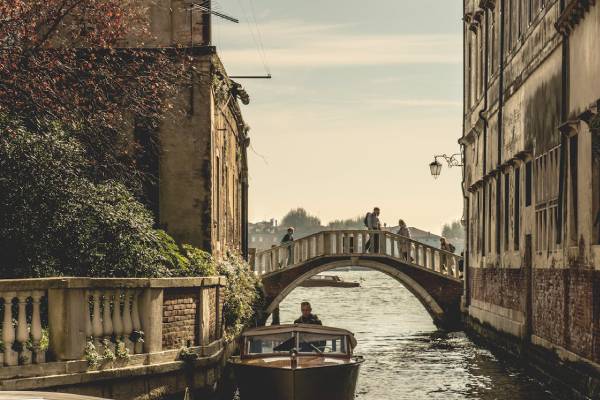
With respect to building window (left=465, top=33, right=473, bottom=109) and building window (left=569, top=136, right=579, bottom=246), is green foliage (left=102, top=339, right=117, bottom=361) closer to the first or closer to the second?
building window (left=569, top=136, right=579, bottom=246)

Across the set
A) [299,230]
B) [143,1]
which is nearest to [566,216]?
[143,1]

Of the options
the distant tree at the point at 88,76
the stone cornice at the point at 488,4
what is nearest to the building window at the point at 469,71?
the stone cornice at the point at 488,4

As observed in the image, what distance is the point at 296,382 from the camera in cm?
1296

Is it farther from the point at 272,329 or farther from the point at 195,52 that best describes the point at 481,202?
the point at 272,329

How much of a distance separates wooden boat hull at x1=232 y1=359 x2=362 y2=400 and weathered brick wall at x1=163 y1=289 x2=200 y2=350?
2.83 ft

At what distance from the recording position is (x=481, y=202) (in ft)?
86.5

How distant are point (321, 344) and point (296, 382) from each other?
142 cm

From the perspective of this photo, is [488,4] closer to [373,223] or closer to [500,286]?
[500,286]

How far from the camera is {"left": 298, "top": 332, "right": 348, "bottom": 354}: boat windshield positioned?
14.1 meters

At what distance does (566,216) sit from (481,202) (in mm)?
10972

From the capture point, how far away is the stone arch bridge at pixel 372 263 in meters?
32.8

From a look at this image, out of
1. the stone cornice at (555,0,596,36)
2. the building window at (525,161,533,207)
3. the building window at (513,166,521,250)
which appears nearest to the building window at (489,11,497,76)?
the building window at (513,166,521,250)

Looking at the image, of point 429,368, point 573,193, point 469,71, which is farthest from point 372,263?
point 573,193

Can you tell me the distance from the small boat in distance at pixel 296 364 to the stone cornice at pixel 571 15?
17.1 ft
